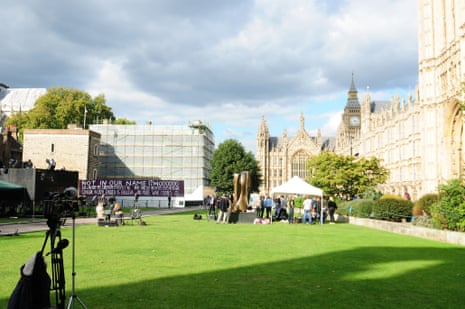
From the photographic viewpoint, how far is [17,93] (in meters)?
102

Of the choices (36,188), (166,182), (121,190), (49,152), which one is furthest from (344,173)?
(49,152)

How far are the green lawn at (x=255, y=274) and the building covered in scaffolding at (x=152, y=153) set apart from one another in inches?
2016

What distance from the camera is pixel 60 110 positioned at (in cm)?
6134

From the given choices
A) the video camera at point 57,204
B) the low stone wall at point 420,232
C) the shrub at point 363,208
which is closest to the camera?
the video camera at point 57,204

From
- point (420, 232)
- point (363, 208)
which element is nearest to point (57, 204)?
point (420, 232)

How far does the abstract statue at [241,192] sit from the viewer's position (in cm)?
2703

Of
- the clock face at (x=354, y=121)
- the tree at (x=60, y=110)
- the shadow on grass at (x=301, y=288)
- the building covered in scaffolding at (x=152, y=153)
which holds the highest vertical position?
the clock face at (x=354, y=121)

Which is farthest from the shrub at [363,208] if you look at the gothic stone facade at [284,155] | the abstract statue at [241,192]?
the gothic stone facade at [284,155]

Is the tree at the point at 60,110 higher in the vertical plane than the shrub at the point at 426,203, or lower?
higher

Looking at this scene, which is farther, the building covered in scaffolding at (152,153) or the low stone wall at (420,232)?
the building covered in scaffolding at (152,153)

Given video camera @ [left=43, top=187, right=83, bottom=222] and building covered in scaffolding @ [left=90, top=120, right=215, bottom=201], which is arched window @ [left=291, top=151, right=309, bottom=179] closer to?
building covered in scaffolding @ [left=90, top=120, right=215, bottom=201]

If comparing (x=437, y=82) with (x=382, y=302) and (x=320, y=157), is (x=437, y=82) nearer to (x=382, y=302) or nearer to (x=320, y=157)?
(x=320, y=157)

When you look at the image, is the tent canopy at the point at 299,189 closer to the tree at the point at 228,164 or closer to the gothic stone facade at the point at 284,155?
the tree at the point at 228,164

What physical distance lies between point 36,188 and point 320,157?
105ft
